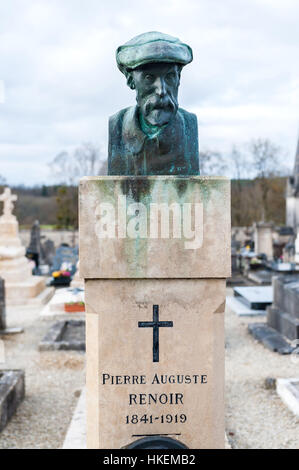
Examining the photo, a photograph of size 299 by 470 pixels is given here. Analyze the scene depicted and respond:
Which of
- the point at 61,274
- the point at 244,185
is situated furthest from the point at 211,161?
the point at 61,274

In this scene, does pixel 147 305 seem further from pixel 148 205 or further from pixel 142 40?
pixel 142 40

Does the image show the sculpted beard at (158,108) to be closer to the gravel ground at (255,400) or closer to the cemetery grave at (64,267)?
the gravel ground at (255,400)

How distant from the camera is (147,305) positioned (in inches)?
111

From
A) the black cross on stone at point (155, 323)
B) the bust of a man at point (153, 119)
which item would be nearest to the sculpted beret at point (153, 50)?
the bust of a man at point (153, 119)

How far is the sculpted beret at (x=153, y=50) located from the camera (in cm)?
266

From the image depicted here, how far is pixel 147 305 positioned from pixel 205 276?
40 cm

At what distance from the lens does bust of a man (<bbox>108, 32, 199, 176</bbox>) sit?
8.91ft

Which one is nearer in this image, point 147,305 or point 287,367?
point 147,305

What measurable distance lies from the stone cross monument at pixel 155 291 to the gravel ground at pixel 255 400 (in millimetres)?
2216

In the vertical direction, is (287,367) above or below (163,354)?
below

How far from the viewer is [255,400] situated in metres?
5.87

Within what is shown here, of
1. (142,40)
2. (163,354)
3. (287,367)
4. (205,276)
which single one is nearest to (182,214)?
(205,276)

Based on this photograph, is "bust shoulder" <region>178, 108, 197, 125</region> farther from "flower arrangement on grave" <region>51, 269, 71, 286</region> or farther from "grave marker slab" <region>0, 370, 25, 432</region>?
"flower arrangement on grave" <region>51, 269, 71, 286</region>
